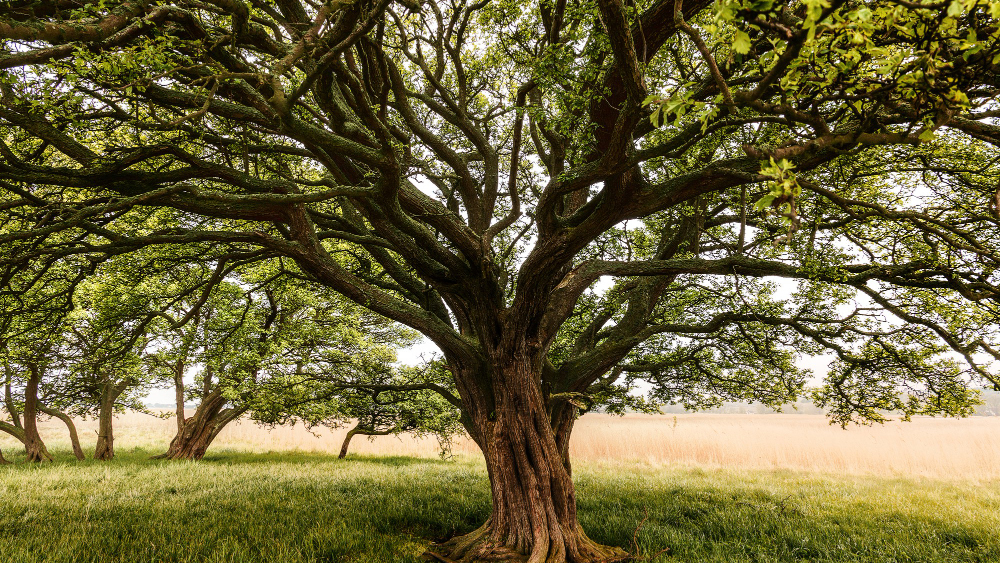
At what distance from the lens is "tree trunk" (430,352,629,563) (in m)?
7.28

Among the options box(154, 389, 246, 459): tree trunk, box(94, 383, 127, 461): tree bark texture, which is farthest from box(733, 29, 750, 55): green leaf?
box(94, 383, 127, 461): tree bark texture

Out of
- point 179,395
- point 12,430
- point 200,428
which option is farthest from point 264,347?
point 12,430

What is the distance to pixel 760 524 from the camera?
9219mm

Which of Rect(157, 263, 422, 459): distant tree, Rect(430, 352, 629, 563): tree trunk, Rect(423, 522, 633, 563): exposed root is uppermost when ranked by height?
Rect(157, 263, 422, 459): distant tree

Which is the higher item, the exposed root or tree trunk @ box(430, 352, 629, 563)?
tree trunk @ box(430, 352, 629, 563)

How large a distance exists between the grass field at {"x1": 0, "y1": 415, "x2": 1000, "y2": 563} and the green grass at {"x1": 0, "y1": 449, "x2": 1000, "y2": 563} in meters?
0.04

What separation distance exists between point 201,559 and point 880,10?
9.47m

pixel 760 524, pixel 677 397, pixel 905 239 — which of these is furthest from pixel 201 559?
pixel 905 239

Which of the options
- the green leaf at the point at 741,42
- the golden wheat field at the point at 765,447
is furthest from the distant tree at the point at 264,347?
the green leaf at the point at 741,42

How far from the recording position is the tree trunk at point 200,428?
1817cm

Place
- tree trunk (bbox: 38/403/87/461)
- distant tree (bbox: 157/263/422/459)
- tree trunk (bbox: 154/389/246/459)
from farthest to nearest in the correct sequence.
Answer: tree trunk (bbox: 38/403/87/461) < tree trunk (bbox: 154/389/246/459) < distant tree (bbox: 157/263/422/459)

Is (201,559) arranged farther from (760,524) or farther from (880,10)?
(760,524)

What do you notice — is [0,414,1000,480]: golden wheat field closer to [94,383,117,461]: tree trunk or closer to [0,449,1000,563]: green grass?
[0,449,1000,563]: green grass

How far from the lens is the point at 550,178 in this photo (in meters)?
8.27
